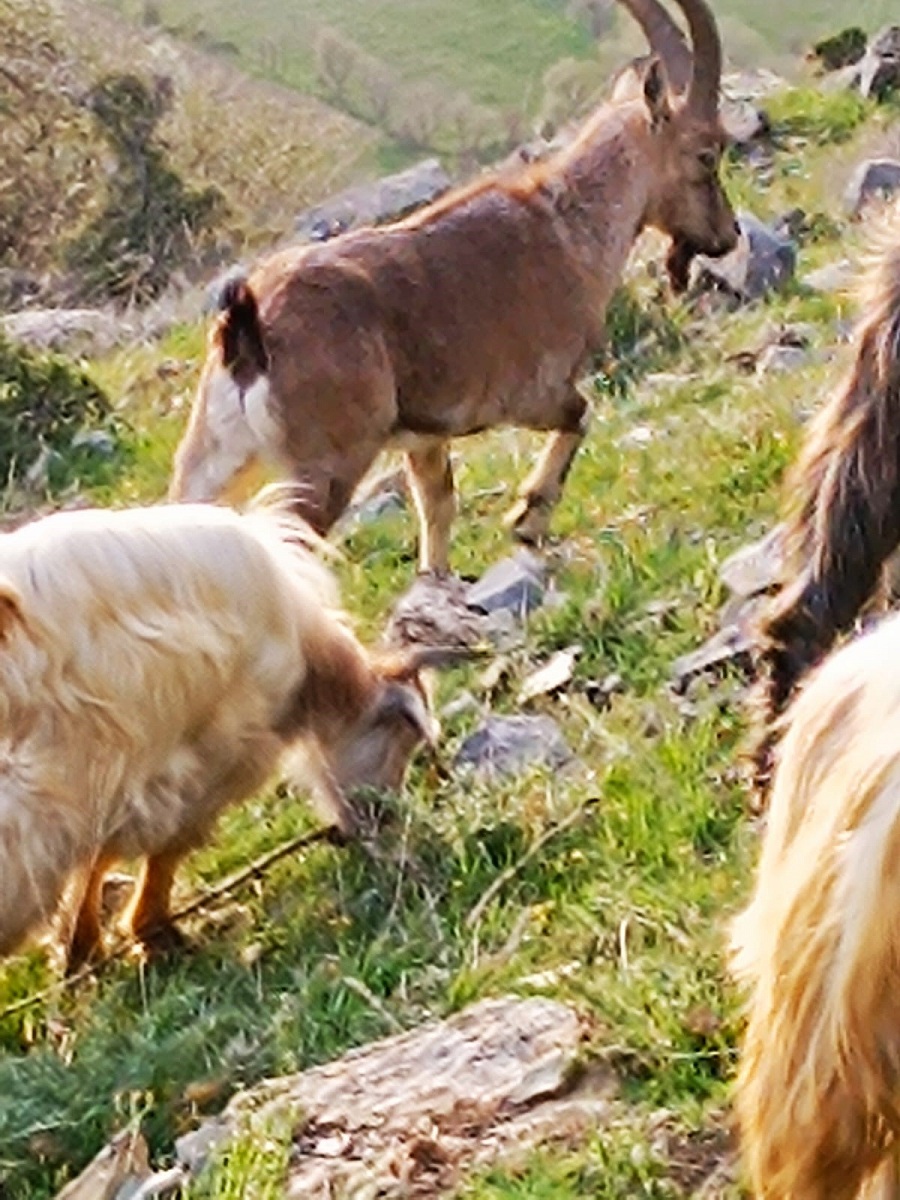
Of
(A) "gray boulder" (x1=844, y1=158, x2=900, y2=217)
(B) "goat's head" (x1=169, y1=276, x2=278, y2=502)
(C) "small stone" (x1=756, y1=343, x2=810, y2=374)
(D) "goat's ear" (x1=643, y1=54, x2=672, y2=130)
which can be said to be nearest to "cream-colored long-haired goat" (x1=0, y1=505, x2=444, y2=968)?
(B) "goat's head" (x1=169, y1=276, x2=278, y2=502)

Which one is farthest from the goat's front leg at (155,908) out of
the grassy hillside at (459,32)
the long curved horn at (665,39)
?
the grassy hillside at (459,32)

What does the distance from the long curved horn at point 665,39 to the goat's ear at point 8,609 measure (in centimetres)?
565

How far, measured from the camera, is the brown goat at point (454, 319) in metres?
7.09

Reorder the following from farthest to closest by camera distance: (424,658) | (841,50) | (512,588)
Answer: (841,50) < (512,588) < (424,658)

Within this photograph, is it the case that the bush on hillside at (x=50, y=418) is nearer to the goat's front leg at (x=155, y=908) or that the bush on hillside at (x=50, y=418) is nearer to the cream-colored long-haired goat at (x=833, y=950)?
the goat's front leg at (x=155, y=908)

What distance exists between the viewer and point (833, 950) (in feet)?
8.15

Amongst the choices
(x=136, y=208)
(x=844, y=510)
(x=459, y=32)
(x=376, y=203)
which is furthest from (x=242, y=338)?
(x=459, y=32)

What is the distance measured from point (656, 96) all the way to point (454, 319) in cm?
189

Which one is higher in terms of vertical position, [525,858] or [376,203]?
[525,858]

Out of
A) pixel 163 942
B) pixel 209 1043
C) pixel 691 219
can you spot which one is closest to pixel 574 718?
pixel 163 942

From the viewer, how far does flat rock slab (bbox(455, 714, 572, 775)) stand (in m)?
5.54

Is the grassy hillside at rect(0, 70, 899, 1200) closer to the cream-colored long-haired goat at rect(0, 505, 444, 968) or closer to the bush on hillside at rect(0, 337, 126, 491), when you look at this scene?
the cream-colored long-haired goat at rect(0, 505, 444, 968)

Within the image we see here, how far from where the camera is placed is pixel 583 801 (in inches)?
201

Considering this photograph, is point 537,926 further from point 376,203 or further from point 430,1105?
point 376,203
